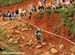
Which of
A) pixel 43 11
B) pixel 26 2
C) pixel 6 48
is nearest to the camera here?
pixel 6 48

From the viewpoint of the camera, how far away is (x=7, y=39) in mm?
27797

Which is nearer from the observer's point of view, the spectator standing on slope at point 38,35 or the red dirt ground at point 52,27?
the red dirt ground at point 52,27

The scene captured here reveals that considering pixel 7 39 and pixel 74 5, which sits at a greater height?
pixel 74 5

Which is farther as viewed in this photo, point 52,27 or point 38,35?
point 52,27

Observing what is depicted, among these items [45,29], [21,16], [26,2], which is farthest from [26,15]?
[26,2]

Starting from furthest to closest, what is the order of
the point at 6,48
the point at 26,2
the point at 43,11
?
1. the point at 26,2
2. the point at 43,11
3. the point at 6,48

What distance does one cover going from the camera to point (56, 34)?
27094 millimetres

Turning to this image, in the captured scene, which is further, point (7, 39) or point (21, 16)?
point (21, 16)

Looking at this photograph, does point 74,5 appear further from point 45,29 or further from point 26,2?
point 26,2

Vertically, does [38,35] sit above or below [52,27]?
below

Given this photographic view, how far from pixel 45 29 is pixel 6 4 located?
30.8 ft

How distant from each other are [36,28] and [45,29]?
723 millimetres

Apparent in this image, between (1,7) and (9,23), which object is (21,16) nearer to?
(9,23)

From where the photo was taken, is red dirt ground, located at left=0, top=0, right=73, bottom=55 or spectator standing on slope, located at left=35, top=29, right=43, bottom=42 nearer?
red dirt ground, located at left=0, top=0, right=73, bottom=55
